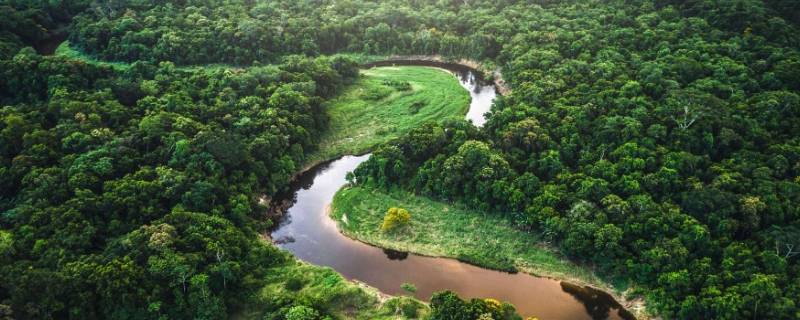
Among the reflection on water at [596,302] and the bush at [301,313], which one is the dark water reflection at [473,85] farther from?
the bush at [301,313]

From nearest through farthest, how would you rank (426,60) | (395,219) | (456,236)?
1. (456,236)
2. (395,219)
3. (426,60)

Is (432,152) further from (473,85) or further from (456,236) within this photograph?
(473,85)

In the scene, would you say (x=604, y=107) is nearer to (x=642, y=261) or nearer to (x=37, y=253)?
(x=642, y=261)

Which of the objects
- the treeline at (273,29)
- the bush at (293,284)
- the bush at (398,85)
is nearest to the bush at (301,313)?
the bush at (293,284)

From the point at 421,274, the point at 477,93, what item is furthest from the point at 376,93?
the point at 421,274

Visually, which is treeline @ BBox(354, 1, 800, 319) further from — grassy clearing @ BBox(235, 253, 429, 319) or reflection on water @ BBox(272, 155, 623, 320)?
grassy clearing @ BBox(235, 253, 429, 319)
